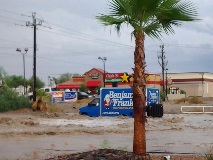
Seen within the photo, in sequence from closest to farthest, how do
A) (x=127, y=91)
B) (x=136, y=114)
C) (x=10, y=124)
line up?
(x=136, y=114) → (x=10, y=124) → (x=127, y=91)

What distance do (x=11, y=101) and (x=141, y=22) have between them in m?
36.2

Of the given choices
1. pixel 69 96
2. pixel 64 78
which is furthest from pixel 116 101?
pixel 64 78

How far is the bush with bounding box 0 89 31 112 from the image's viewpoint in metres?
43.7

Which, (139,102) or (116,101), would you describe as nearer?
(139,102)

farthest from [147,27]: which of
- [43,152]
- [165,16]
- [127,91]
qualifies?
[127,91]

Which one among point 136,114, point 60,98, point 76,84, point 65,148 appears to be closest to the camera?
point 136,114

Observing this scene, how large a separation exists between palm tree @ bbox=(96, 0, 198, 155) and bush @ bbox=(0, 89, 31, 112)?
113 ft

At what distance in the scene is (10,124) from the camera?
2786 cm

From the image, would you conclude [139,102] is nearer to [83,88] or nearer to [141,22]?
[141,22]

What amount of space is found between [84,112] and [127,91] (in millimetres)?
4382

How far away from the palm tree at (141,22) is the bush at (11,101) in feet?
113

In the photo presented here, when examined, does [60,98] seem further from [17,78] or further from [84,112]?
[17,78]

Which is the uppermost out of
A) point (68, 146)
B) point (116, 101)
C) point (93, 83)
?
point (93, 83)

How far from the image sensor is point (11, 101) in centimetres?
4488
